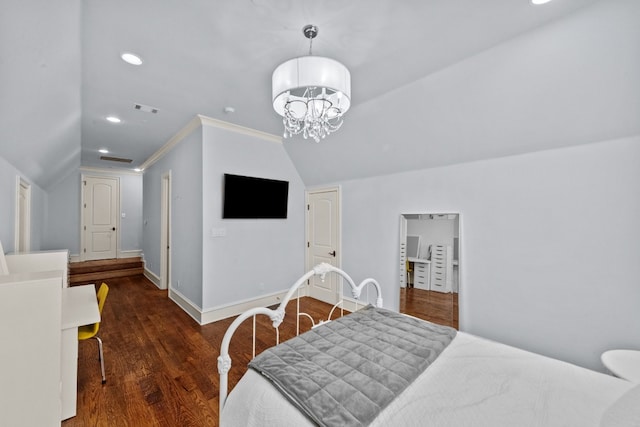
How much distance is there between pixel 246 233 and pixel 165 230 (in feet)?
6.66

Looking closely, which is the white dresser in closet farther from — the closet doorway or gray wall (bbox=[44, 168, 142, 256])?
gray wall (bbox=[44, 168, 142, 256])

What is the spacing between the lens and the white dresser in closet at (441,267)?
2.83 metres

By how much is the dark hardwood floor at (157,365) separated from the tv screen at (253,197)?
4.90ft

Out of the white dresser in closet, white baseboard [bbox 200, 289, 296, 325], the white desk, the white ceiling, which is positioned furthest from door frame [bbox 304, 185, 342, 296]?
the white desk

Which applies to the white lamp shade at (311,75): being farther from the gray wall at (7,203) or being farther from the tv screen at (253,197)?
the gray wall at (7,203)

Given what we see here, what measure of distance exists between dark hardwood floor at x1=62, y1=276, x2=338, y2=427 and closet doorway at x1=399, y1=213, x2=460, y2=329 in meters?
1.40

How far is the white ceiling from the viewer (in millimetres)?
1539

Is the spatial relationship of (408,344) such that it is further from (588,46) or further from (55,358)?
(588,46)

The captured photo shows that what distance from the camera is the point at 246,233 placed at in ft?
12.5

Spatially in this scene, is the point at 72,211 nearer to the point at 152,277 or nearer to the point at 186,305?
the point at 152,277

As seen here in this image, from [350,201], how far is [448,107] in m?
1.86

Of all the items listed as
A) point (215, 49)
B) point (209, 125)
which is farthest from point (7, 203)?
point (215, 49)

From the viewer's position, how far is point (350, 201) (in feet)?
12.8

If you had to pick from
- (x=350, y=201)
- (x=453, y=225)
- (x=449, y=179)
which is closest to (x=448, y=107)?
(x=449, y=179)
